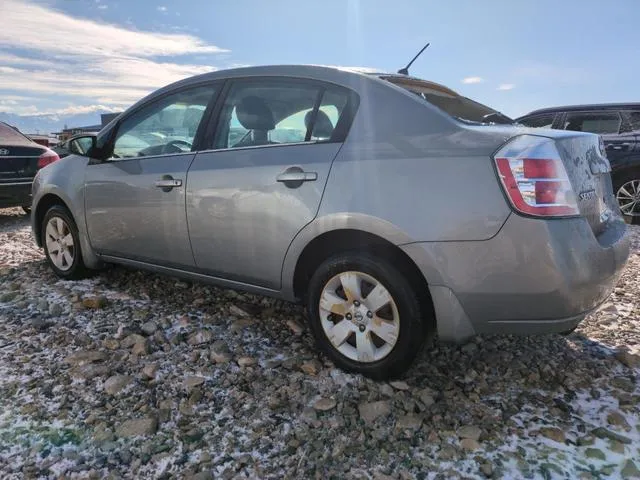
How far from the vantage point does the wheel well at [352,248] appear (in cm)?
240

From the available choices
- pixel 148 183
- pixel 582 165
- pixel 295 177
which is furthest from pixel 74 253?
pixel 582 165

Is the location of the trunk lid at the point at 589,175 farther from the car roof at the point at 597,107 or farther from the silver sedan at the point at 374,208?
the car roof at the point at 597,107

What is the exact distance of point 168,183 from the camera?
316cm

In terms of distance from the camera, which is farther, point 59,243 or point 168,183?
point 59,243

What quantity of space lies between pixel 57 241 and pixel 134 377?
6.89 ft

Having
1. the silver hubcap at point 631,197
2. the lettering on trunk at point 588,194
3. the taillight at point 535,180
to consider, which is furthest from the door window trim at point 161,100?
the silver hubcap at point 631,197

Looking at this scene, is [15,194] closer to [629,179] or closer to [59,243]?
[59,243]

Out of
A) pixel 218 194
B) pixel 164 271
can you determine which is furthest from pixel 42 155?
pixel 218 194

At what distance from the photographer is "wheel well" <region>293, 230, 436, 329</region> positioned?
240 cm

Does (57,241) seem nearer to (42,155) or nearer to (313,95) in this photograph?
(313,95)

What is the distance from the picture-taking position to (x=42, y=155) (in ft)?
22.7

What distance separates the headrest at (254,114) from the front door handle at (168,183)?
557mm

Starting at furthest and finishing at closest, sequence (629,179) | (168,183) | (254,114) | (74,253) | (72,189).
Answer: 1. (629,179)
2. (74,253)
3. (72,189)
4. (168,183)
5. (254,114)

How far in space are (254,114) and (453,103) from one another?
1.17 m
